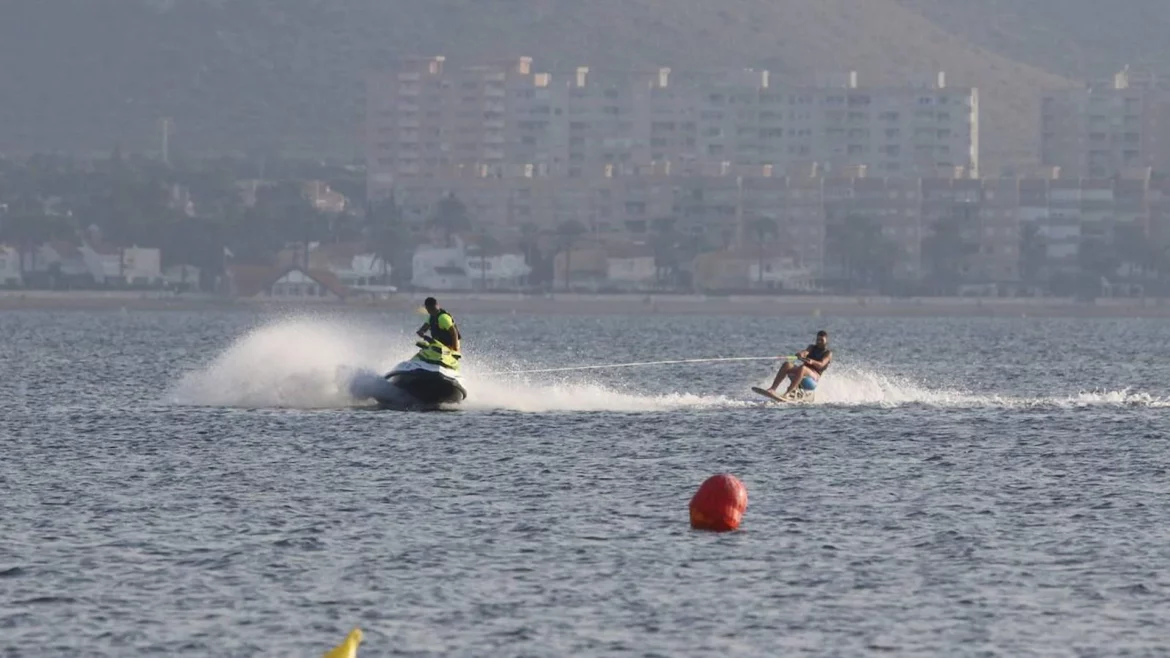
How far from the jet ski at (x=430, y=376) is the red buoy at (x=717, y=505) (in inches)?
588

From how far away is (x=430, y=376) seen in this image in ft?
178

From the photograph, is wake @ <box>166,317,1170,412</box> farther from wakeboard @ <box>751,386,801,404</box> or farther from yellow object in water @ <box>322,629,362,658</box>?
yellow object in water @ <box>322,629,362,658</box>

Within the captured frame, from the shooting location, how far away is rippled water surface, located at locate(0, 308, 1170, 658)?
102 feet

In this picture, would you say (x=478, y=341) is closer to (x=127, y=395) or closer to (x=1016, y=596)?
(x=127, y=395)

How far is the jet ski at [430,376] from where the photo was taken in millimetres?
53469

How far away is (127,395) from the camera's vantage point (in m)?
71.4

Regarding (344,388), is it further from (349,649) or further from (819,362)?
(349,649)

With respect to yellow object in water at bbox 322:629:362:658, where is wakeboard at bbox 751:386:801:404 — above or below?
above

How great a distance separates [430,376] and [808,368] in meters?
9.00

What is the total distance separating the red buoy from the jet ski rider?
1820cm

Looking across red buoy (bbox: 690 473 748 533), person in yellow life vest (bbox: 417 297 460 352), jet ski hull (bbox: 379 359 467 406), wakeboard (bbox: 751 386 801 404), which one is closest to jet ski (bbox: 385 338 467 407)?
jet ski hull (bbox: 379 359 467 406)

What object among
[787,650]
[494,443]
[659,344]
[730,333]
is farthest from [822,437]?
[730,333]

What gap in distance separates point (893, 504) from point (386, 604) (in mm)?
12854

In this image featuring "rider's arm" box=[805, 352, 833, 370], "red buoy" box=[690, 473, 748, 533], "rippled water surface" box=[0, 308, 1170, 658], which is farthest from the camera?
"rider's arm" box=[805, 352, 833, 370]
